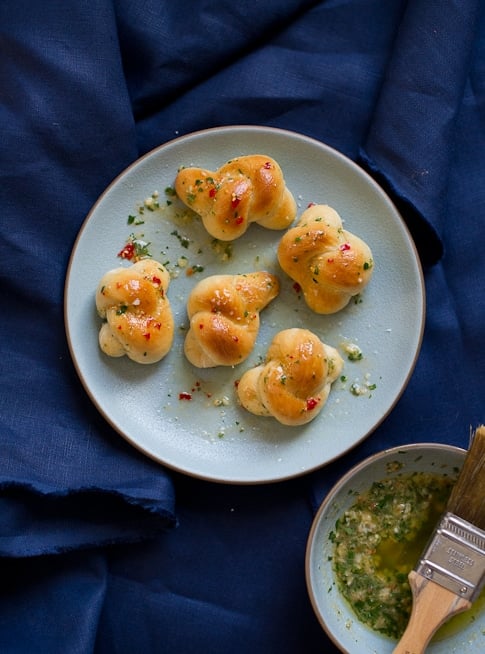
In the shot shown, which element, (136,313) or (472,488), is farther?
(136,313)

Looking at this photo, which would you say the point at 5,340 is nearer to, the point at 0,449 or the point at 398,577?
the point at 0,449

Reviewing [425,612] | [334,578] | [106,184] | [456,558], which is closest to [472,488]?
[456,558]

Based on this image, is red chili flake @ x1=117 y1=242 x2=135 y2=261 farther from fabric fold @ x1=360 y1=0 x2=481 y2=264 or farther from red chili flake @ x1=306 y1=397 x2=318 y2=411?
fabric fold @ x1=360 y1=0 x2=481 y2=264

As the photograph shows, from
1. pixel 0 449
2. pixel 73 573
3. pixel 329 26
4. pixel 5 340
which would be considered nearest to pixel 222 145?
pixel 329 26

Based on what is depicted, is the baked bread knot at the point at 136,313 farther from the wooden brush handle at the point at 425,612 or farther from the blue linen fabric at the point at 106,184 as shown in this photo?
the wooden brush handle at the point at 425,612

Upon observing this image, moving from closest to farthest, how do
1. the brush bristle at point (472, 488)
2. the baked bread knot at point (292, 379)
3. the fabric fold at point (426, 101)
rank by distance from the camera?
the brush bristle at point (472, 488)
the baked bread knot at point (292, 379)
the fabric fold at point (426, 101)

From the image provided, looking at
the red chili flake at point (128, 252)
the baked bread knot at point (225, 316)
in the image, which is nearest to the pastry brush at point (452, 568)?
the baked bread knot at point (225, 316)

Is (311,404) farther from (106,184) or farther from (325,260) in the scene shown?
(106,184)
